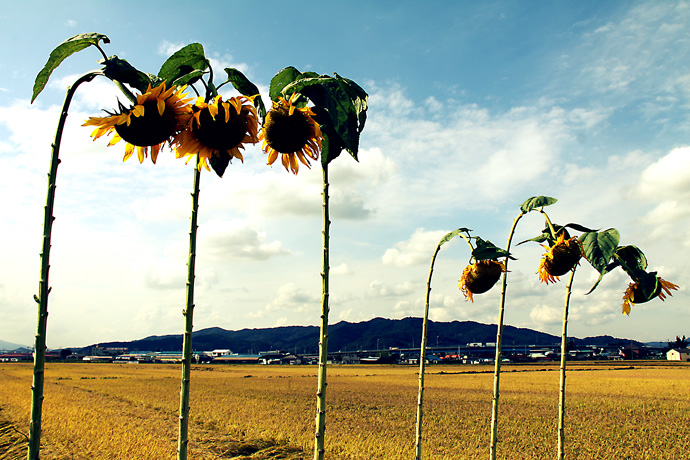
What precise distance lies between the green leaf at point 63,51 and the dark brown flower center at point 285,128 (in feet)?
2.77

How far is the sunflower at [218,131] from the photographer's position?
8.40 feet

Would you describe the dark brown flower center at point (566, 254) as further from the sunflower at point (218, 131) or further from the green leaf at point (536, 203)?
the sunflower at point (218, 131)

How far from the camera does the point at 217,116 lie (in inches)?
102

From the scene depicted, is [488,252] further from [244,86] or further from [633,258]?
[244,86]

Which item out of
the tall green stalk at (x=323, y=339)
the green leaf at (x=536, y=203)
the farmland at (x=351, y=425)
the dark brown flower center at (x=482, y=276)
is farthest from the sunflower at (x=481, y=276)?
the farmland at (x=351, y=425)

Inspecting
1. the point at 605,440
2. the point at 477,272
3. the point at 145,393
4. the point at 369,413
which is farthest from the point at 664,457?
the point at 145,393

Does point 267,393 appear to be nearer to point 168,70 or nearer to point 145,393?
point 145,393

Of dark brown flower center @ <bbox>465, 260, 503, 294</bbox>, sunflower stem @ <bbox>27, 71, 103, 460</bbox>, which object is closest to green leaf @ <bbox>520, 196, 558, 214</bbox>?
dark brown flower center @ <bbox>465, 260, 503, 294</bbox>

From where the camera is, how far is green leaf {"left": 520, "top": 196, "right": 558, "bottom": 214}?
4.88 metres

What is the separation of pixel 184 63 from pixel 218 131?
0.42 metres

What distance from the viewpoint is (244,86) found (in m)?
2.45

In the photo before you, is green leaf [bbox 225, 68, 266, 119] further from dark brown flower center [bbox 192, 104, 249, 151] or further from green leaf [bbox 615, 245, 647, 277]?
green leaf [bbox 615, 245, 647, 277]

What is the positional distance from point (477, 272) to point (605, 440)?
24.4m

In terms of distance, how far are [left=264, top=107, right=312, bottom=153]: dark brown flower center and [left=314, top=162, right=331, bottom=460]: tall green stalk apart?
211 millimetres
